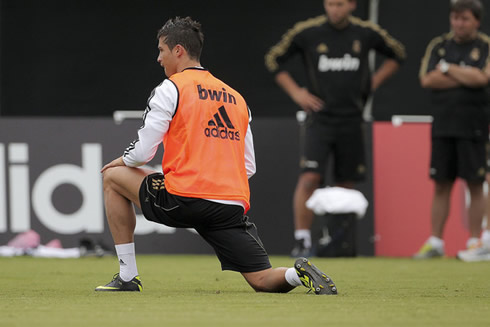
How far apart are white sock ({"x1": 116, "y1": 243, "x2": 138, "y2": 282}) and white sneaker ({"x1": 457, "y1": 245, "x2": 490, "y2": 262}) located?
436 cm

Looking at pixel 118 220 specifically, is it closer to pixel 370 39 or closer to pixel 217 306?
pixel 217 306

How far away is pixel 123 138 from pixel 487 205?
366cm

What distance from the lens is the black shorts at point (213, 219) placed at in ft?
19.3

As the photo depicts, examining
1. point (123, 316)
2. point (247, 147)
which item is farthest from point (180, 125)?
point (123, 316)

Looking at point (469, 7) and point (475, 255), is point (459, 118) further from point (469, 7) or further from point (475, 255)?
point (475, 255)

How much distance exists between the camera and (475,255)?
31.2ft

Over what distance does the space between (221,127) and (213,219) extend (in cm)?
52

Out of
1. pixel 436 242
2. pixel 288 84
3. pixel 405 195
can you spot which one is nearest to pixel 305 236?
pixel 436 242

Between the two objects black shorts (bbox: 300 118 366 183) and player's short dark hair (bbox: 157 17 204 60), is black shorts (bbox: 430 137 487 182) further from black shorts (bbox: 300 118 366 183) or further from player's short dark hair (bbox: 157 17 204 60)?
player's short dark hair (bbox: 157 17 204 60)

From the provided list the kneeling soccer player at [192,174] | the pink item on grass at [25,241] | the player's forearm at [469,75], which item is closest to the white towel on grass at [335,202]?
the player's forearm at [469,75]

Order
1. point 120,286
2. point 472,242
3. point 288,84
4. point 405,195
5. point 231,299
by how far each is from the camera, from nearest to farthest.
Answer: point 231,299 < point 120,286 < point 472,242 < point 288,84 < point 405,195

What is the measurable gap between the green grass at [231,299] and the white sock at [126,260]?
162 millimetres

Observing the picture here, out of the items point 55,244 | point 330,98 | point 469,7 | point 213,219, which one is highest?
point 469,7

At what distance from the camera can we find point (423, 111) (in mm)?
11773
